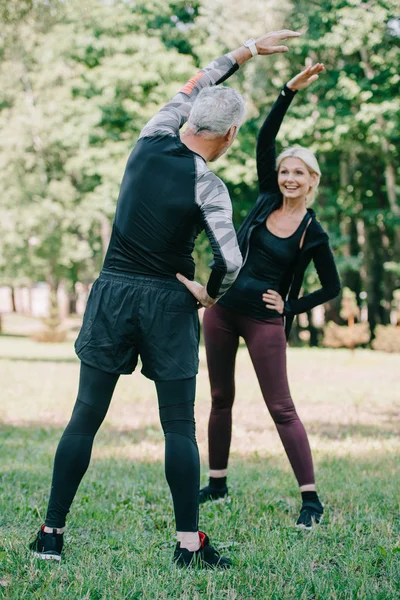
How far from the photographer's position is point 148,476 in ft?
18.0

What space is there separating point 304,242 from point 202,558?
2.12 m

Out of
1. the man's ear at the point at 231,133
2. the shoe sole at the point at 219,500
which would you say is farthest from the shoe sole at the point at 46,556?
the man's ear at the point at 231,133

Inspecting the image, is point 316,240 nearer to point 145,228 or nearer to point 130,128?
point 145,228

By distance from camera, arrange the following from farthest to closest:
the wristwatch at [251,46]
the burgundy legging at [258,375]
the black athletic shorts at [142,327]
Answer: the burgundy legging at [258,375] → the wristwatch at [251,46] → the black athletic shorts at [142,327]

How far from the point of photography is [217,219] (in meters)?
3.24

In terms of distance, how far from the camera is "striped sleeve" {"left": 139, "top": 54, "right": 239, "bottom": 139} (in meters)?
3.42

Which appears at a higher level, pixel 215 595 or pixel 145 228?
pixel 145 228

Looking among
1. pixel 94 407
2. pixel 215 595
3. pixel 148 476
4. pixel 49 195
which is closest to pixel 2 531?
pixel 94 407

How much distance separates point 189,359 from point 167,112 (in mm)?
1238

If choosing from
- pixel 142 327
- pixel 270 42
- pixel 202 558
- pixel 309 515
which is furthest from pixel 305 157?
pixel 202 558

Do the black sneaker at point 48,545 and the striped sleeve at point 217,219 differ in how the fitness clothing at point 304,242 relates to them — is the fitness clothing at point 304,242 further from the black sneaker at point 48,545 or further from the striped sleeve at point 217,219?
the black sneaker at point 48,545

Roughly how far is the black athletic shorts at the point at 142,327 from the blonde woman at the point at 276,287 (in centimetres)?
109

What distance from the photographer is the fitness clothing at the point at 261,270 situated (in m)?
4.46

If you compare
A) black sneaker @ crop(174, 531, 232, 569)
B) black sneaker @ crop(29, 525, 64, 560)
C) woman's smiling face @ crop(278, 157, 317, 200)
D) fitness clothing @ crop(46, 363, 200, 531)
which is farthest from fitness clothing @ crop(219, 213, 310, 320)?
black sneaker @ crop(29, 525, 64, 560)
